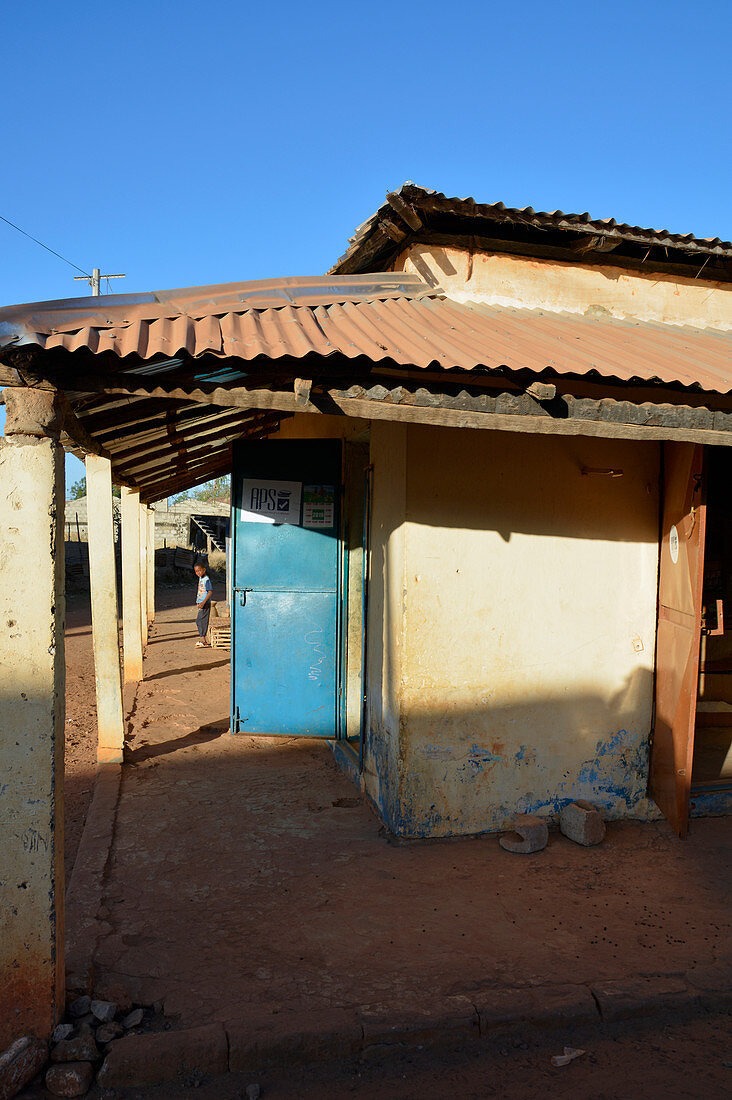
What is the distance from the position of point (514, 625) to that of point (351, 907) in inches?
81.6

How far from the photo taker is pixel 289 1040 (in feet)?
9.40

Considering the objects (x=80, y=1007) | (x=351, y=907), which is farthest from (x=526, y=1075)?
(x=80, y=1007)

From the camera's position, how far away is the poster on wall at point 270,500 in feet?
21.8

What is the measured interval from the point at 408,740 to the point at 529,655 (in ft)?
3.41

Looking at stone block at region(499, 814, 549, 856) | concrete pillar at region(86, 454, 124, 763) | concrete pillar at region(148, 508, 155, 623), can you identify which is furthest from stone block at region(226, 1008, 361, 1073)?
concrete pillar at region(148, 508, 155, 623)

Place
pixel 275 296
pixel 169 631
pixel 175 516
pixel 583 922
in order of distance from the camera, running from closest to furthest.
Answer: pixel 583 922 < pixel 275 296 < pixel 169 631 < pixel 175 516

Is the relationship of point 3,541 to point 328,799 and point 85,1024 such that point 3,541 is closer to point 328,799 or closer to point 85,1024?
point 85,1024

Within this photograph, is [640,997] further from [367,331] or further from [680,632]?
[367,331]

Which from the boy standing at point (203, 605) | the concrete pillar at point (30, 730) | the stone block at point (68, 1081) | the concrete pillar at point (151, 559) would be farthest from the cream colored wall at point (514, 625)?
the concrete pillar at point (151, 559)

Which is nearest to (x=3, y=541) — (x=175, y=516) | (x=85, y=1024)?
(x=85, y=1024)

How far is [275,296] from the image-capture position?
495 cm

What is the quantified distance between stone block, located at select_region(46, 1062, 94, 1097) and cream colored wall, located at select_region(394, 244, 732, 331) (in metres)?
5.61

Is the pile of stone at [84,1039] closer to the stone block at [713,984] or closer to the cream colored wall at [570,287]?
the stone block at [713,984]

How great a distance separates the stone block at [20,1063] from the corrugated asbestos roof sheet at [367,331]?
109 inches
